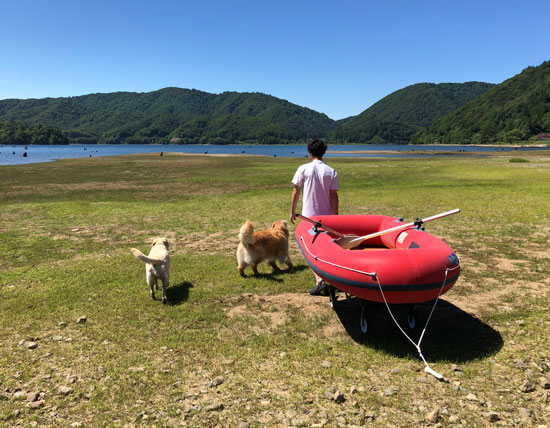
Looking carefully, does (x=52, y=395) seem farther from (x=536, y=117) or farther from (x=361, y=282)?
(x=536, y=117)

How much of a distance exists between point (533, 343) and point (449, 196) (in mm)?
14273

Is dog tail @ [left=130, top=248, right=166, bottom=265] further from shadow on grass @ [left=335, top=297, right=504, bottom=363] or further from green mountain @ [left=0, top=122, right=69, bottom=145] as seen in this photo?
green mountain @ [left=0, top=122, right=69, bottom=145]

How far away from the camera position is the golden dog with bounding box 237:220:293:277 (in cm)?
677

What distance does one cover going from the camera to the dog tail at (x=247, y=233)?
6363mm

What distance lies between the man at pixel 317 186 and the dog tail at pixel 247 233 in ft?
2.77

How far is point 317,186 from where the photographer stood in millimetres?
6254

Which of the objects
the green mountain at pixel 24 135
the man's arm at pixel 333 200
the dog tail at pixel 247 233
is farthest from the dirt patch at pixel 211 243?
the green mountain at pixel 24 135

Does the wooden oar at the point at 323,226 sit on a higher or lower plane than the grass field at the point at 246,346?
higher

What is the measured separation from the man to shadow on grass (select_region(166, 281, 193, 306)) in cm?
248

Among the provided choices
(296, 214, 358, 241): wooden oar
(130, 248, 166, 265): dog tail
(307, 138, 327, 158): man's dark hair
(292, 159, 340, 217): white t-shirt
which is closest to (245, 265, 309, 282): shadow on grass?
(292, 159, 340, 217): white t-shirt

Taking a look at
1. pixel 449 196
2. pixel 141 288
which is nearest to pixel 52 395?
pixel 141 288

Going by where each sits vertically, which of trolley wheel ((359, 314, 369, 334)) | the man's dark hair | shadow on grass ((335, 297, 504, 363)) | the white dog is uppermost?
the man's dark hair

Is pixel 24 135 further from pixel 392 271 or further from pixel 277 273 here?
pixel 392 271

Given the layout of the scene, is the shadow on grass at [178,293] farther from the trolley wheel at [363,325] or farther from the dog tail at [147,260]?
the trolley wheel at [363,325]
